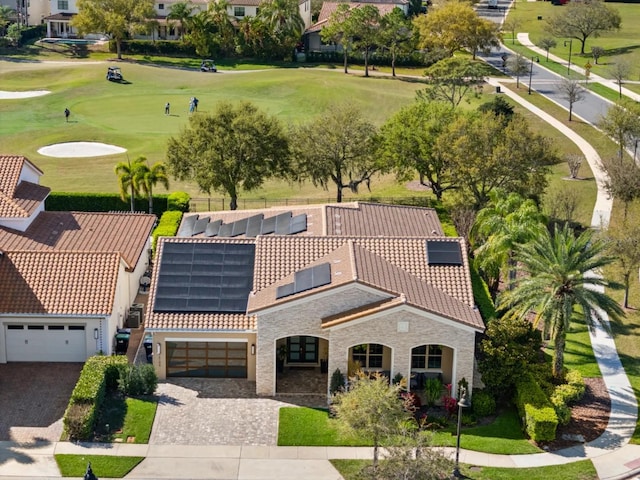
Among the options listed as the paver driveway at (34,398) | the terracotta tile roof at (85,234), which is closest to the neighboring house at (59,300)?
the terracotta tile roof at (85,234)

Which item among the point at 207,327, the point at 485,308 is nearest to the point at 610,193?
the point at 485,308

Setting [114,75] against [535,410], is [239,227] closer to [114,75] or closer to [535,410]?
[535,410]

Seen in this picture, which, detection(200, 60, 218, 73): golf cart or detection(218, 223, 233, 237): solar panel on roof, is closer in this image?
detection(218, 223, 233, 237): solar panel on roof

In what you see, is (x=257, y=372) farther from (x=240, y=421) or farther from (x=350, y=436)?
(x=350, y=436)

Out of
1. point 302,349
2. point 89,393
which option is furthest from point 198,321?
point 89,393

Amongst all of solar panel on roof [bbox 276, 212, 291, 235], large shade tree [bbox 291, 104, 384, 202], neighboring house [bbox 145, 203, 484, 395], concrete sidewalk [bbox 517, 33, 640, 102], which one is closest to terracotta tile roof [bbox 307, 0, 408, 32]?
concrete sidewalk [bbox 517, 33, 640, 102]

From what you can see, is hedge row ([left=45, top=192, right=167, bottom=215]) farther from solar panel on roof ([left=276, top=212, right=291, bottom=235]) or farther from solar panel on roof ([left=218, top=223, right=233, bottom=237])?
solar panel on roof ([left=276, top=212, right=291, bottom=235])

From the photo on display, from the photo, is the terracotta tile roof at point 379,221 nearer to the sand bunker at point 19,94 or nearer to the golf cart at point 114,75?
the sand bunker at point 19,94
